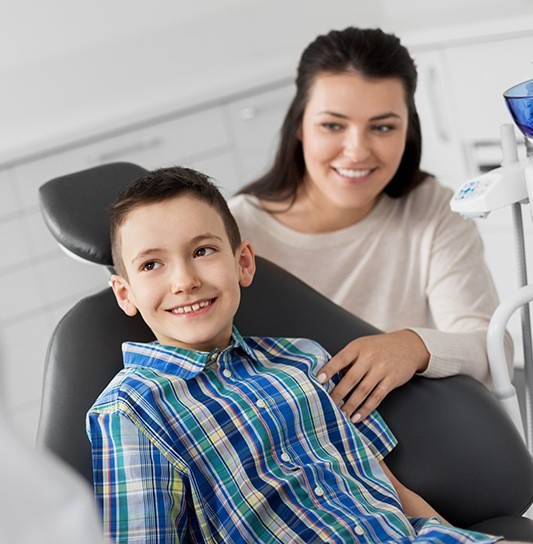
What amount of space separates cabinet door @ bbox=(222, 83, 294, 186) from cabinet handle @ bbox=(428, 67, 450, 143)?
53 centimetres

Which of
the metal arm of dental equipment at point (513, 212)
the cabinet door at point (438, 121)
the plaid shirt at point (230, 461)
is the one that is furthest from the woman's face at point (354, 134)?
the cabinet door at point (438, 121)

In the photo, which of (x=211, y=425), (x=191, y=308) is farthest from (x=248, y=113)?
(x=211, y=425)

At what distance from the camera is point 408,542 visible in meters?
1.22

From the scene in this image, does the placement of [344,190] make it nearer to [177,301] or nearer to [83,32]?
[177,301]

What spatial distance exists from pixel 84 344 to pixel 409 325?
0.73 meters

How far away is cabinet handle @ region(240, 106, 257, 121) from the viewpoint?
3362mm

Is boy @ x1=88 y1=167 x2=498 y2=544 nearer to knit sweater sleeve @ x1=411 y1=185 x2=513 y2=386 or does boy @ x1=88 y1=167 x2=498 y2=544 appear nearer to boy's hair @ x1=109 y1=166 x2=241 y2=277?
boy's hair @ x1=109 y1=166 x2=241 y2=277

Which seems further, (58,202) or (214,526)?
(58,202)

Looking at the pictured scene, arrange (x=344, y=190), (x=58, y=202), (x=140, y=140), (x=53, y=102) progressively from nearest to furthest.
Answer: (x=58, y=202) < (x=344, y=190) < (x=140, y=140) < (x=53, y=102)

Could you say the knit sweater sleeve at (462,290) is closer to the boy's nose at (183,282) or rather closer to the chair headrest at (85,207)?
the boy's nose at (183,282)

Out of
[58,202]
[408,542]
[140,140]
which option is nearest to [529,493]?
[408,542]

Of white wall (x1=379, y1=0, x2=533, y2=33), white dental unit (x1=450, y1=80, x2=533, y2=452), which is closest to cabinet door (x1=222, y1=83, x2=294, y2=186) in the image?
white wall (x1=379, y1=0, x2=533, y2=33)

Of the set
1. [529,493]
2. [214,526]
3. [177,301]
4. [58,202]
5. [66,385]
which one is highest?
[58,202]

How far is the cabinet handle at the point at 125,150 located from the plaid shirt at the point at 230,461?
1790mm
